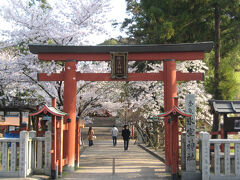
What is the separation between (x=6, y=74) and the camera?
55.6ft

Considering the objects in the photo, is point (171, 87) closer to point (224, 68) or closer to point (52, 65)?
point (224, 68)

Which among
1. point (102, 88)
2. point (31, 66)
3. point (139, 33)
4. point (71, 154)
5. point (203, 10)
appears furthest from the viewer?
point (139, 33)

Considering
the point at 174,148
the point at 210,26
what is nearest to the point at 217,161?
the point at 174,148

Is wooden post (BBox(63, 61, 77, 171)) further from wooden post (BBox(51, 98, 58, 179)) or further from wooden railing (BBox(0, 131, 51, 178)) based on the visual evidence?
wooden post (BBox(51, 98, 58, 179))

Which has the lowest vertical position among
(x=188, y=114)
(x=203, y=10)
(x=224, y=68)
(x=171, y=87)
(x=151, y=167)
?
(x=151, y=167)

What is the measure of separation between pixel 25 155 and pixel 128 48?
5.92 meters

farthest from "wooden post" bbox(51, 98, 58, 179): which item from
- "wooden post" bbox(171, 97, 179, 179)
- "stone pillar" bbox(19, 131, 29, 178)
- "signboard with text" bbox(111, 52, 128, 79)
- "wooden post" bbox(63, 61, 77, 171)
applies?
"wooden post" bbox(171, 97, 179, 179)

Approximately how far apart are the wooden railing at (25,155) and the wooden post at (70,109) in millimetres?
1263

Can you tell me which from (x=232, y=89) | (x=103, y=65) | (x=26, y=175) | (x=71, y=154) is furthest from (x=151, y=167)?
(x=103, y=65)

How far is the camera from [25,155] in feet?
32.8

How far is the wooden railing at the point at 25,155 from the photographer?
392 inches

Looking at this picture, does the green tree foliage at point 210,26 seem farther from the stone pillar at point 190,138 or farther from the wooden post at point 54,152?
the wooden post at point 54,152

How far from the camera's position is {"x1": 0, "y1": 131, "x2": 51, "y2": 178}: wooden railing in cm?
996

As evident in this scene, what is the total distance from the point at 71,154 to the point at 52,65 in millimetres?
6317
